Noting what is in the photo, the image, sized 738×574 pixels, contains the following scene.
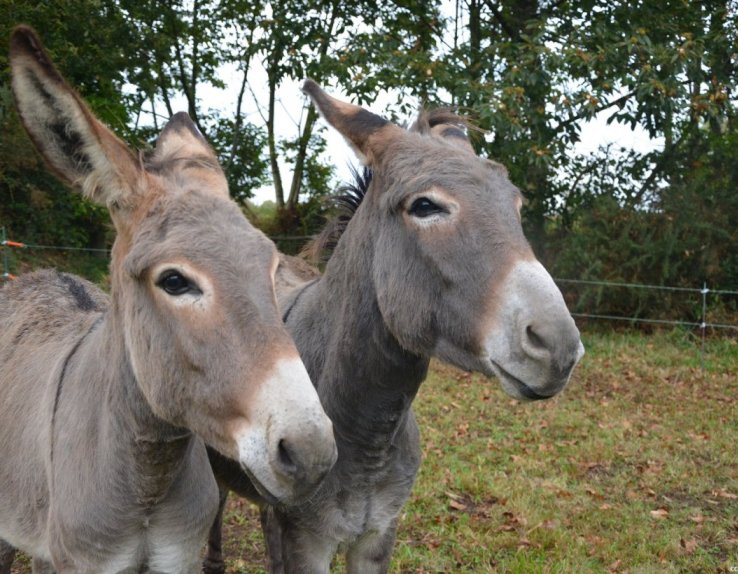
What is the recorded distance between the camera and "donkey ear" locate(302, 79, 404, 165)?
9.19 feet

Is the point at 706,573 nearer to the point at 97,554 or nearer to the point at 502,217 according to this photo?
the point at 502,217

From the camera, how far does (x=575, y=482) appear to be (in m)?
5.89

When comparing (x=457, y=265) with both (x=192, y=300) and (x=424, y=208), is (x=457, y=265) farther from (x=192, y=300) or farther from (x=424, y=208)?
(x=192, y=300)

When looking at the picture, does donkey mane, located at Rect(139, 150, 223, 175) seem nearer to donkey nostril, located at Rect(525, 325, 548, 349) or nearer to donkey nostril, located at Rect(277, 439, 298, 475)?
donkey nostril, located at Rect(277, 439, 298, 475)

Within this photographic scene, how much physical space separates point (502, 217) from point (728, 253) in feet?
37.3

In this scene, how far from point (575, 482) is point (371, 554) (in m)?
3.34

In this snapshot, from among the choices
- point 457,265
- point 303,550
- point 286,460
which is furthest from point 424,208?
point 303,550

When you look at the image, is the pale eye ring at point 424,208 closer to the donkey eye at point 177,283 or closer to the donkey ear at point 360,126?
the donkey ear at point 360,126

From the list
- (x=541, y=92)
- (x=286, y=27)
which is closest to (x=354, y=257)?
(x=541, y=92)

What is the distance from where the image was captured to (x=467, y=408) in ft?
26.4

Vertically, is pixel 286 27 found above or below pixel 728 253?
above

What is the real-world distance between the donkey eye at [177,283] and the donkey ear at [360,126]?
1.11 metres

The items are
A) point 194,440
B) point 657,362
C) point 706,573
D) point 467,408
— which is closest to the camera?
point 194,440

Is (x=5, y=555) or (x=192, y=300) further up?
(x=192, y=300)
